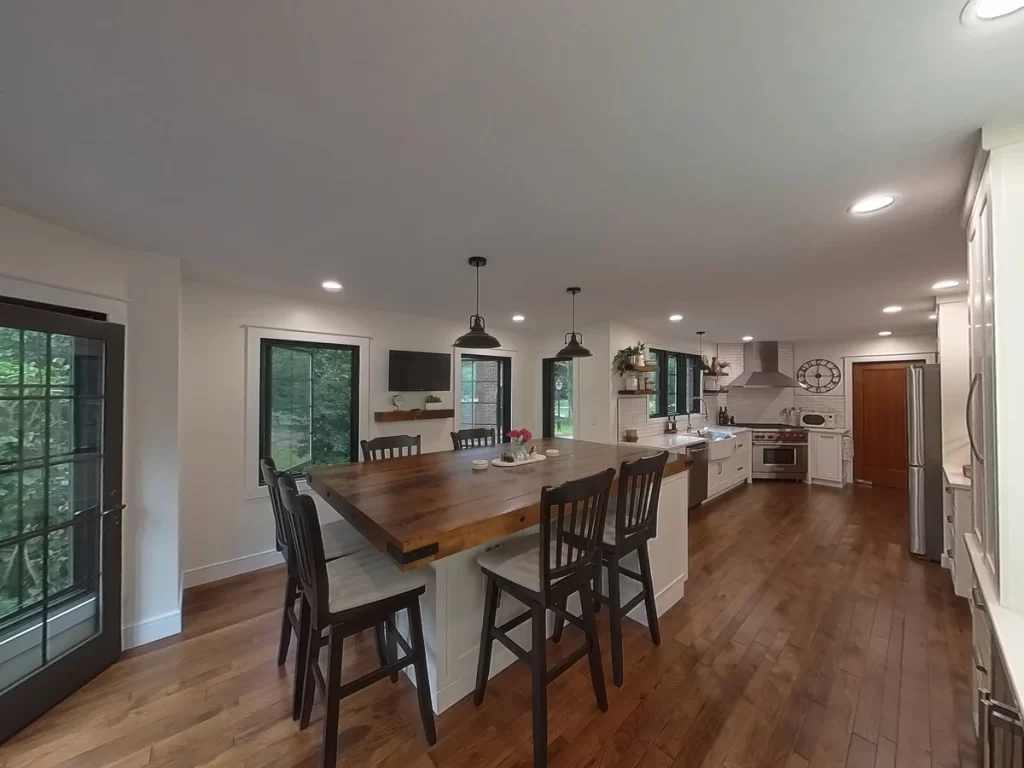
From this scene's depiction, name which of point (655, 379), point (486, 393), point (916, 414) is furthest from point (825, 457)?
point (486, 393)

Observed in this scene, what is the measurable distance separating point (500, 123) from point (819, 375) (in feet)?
24.8

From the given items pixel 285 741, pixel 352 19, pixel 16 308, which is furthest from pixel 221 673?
pixel 352 19

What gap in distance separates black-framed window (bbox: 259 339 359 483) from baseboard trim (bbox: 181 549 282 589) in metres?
0.74

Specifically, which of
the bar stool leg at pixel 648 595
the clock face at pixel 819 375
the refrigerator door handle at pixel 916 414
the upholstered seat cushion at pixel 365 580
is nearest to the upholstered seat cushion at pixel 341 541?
the upholstered seat cushion at pixel 365 580

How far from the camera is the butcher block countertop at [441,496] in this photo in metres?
1.42

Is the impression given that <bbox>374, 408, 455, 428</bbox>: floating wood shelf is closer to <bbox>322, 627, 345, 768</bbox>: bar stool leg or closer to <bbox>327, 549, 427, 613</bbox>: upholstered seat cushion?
<bbox>327, 549, 427, 613</bbox>: upholstered seat cushion

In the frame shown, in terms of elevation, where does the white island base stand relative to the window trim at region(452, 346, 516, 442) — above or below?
below

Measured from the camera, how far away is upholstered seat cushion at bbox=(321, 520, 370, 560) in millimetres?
2088

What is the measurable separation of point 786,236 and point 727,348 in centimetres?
573

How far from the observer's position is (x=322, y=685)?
1666mm

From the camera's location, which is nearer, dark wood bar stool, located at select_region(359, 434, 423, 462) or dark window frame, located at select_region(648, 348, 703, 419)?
dark wood bar stool, located at select_region(359, 434, 423, 462)

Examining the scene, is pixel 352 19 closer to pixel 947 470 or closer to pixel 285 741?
pixel 285 741

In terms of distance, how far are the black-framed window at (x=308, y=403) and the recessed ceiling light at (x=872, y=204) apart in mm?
3826

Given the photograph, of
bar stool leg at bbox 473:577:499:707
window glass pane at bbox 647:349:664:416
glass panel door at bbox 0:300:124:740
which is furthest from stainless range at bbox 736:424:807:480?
glass panel door at bbox 0:300:124:740
